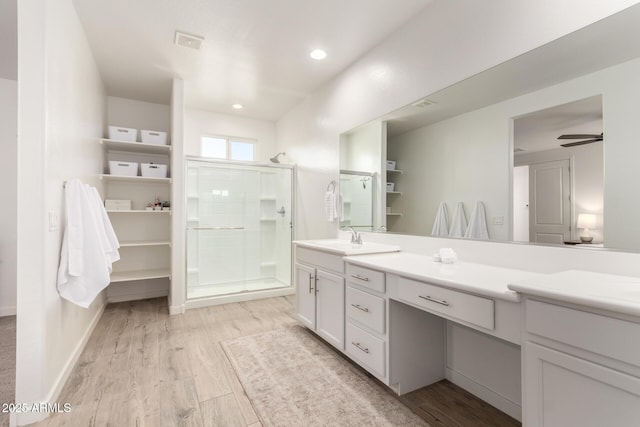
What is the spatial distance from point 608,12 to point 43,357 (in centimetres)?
325

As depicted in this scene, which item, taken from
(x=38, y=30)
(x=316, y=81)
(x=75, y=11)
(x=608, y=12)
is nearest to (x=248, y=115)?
(x=316, y=81)

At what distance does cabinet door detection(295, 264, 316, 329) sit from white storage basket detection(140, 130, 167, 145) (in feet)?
7.50

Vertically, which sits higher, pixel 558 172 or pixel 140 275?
pixel 558 172

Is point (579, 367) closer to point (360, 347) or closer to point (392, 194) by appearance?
point (360, 347)

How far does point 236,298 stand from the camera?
3.81 meters

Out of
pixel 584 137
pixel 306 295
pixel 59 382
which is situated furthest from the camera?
pixel 306 295

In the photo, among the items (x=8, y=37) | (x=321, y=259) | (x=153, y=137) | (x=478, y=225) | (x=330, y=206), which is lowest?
(x=321, y=259)

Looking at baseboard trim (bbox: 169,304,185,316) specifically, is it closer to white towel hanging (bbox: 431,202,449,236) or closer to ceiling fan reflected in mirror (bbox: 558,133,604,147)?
white towel hanging (bbox: 431,202,449,236)

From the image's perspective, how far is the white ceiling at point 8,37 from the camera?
7.34 feet

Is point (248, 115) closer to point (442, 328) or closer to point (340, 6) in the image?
point (340, 6)

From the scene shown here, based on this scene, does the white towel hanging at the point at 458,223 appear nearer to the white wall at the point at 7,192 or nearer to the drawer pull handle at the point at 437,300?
the drawer pull handle at the point at 437,300

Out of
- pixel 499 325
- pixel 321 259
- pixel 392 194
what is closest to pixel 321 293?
pixel 321 259

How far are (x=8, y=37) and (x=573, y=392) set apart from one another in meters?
4.40

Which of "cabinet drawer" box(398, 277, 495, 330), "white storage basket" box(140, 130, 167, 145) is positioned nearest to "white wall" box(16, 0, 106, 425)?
"white storage basket" box(140, 130, 167, 145)
